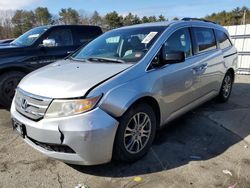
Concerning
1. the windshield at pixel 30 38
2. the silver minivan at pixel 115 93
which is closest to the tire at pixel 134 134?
the silver minivan at pixel 115 93

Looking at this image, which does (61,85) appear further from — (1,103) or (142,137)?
(1,103)

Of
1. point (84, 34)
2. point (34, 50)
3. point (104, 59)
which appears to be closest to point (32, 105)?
point (104, 59)

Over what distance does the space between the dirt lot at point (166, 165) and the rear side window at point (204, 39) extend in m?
1.32

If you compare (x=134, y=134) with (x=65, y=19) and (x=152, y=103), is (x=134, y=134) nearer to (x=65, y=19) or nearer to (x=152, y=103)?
(x=152, y=103)

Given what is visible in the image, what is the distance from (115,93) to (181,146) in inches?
57.1

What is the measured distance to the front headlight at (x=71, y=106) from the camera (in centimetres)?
258

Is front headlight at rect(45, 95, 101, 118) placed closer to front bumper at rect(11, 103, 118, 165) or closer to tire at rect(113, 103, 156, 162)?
front bumper at rect(11, 103, 118, 165)

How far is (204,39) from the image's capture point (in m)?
4.49

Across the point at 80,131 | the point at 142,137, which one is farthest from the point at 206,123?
the point at 80,131

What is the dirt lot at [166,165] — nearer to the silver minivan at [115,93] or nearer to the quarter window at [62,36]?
the silver minivan at [115,93]

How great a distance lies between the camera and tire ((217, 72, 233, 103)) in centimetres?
533

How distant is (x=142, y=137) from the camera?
3270 millimetres

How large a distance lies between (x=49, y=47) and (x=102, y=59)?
2.69 meters

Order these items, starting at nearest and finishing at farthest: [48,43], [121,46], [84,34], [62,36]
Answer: [121,46] → [48,43] → [62,36] → [84,34]
